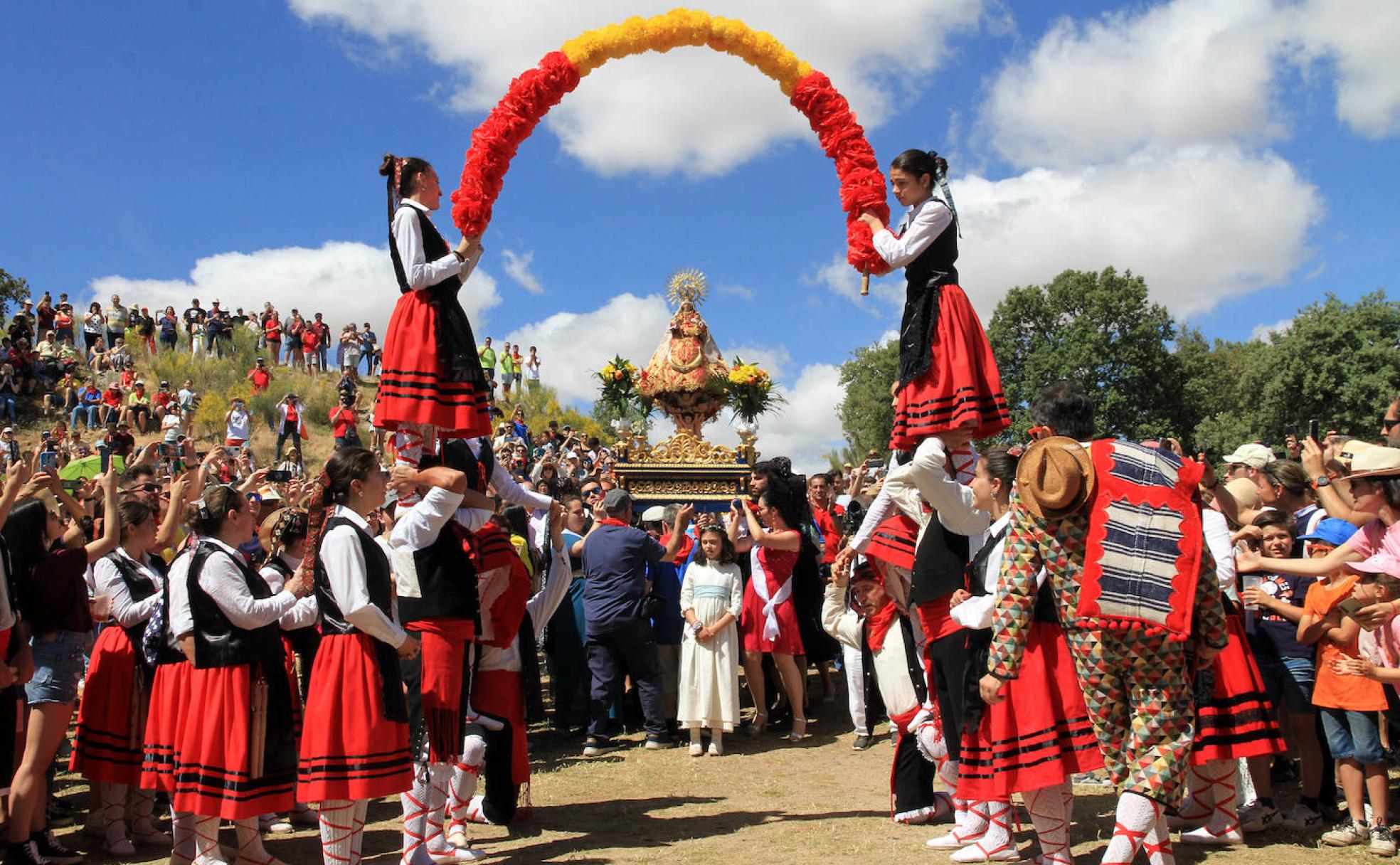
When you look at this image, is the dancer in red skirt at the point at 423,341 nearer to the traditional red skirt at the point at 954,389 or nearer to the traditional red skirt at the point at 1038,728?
the traditional red skirt at the point at 954,389

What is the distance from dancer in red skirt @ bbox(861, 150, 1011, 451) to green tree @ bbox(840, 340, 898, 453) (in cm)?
4900

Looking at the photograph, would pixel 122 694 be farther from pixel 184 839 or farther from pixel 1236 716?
pixel 1236 716

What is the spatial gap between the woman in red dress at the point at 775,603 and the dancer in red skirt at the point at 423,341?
4.13m

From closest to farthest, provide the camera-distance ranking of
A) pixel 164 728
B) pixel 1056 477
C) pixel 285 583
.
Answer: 1. pixel 1056 477
2. pixel 164 728
3. pixel 285 583

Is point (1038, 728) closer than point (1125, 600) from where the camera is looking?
No

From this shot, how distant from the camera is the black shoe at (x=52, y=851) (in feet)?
19.3

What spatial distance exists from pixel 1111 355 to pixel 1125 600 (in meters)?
43.2

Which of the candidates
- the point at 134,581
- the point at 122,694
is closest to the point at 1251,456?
the point at 134,581

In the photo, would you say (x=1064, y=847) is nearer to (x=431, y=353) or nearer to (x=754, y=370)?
(x=431, y=353)

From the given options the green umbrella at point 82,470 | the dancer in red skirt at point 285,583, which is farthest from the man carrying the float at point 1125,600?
the green umbrella at point 82,470

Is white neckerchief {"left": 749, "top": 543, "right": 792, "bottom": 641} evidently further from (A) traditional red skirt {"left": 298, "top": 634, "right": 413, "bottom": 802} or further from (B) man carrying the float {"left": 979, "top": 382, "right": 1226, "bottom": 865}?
(B) man carrying the float {"left": 979, "top": 382, "right": 1226, "bottom": 865}

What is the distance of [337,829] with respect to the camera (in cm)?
510

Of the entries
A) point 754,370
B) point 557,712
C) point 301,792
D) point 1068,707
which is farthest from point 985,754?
point 754,370

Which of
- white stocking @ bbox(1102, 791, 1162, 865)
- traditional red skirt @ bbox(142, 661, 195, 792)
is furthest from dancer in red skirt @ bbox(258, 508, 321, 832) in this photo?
white stocking @ bbox(1102, 791, 1162, 865)
